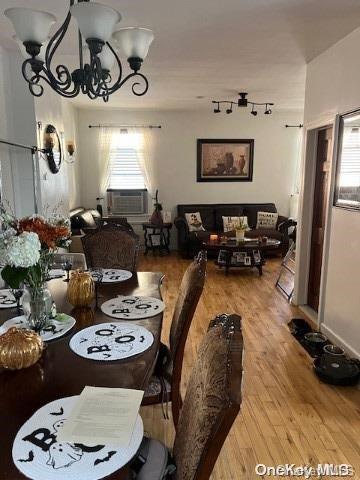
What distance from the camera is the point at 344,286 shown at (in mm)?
2928

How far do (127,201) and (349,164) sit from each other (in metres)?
4.52

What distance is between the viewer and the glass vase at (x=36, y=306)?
1472 mm

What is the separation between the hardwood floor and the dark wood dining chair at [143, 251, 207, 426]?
0.44m

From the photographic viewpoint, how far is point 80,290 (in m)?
→ 1.80

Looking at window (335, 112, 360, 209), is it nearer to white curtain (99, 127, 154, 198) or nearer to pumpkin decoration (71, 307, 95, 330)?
pumpkin decoration (71, 307, 95, 330)

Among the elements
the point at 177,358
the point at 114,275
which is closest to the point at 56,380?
the point at 177,358

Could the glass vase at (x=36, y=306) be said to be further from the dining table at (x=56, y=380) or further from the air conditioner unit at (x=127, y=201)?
the air conditioner unit at (x=127, y=201)

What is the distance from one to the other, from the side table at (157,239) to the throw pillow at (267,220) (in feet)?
5.74

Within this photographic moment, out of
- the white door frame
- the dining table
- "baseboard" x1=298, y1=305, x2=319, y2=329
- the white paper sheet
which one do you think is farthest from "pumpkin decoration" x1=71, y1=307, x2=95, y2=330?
"baseboard" x1=298, y1=305, x2=319, y2=329

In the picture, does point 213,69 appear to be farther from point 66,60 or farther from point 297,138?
point 297,138

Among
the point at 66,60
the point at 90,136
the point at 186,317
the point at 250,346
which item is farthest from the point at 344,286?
the point at 90,136

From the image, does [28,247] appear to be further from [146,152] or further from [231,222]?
[146,152]

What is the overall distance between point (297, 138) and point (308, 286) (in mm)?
3987

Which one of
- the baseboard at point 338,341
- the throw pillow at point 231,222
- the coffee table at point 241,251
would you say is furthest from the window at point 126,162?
the baseboard at point 338,341
